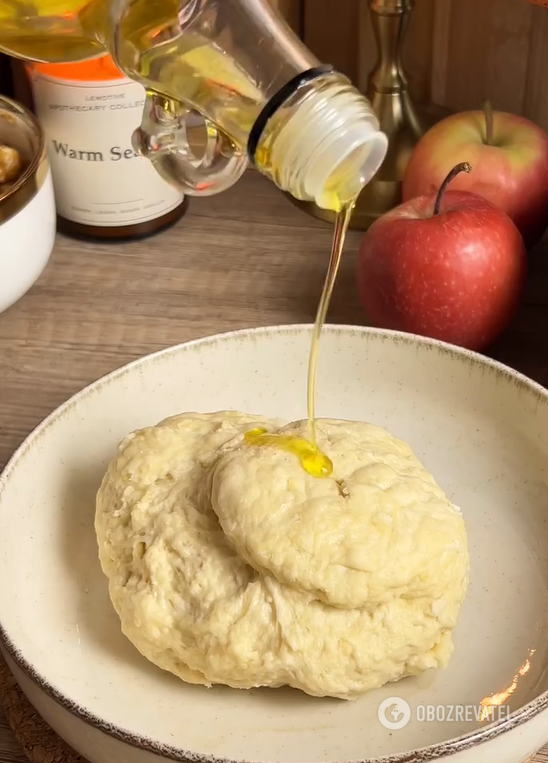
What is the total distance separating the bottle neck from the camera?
575 millimetres

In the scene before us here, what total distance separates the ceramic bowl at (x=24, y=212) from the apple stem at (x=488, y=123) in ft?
1.78

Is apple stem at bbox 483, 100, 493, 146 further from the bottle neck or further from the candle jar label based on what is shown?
the bottle neck

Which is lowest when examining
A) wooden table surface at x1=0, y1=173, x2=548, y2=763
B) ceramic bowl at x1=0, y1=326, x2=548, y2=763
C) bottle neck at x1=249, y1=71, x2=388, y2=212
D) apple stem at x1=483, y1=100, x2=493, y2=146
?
wooden table surface at x1=0, y1=173, x2=548, y2=763

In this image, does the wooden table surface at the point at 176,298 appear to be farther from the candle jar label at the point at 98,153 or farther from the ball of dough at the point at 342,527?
the ball of dough at the point at 342,527

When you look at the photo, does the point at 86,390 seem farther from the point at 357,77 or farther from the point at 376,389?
the point at 357,77

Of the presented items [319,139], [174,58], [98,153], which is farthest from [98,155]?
[319,139]

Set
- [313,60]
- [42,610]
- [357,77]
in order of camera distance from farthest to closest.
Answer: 1. [357,77]
2. [42,610]
3. [313,60]

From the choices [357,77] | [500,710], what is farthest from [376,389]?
[357,77]

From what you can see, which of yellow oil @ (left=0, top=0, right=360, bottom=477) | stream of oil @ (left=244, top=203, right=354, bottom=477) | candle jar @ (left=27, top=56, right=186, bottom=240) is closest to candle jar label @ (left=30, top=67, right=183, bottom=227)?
candle jar @ (left=27, top=56, right=186, bottom=240)

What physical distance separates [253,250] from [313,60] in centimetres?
62

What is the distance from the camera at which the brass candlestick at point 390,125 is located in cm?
123

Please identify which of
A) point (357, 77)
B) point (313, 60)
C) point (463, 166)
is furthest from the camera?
point (357, 77)

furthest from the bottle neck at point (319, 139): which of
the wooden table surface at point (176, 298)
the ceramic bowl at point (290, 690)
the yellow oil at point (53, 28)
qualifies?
the wooden table surface at point (176, 298)

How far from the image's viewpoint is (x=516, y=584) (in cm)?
77
